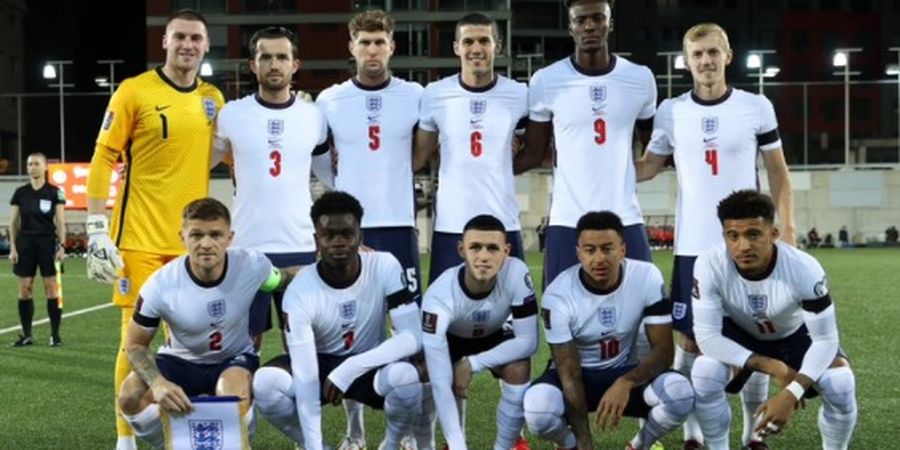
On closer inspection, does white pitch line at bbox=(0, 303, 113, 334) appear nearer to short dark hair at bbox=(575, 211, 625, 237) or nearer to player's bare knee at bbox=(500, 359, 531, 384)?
player's bare knee at bbox=(500, 359, 531, 384)

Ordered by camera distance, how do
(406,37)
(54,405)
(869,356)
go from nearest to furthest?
(54,405), (869,356), (406,37)

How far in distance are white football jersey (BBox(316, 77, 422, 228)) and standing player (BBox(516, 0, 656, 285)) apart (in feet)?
2.39

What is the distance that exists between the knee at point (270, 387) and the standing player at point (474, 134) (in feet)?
3.77

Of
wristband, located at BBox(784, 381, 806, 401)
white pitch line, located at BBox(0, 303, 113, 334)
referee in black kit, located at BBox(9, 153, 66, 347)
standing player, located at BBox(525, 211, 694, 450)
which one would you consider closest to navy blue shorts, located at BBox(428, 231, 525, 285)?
standing player, located at BBox(525, 211, 694, 450)

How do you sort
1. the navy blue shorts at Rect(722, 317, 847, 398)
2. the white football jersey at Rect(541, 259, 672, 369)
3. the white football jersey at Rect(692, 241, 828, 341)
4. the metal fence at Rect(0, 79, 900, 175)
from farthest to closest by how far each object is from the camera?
1. the metal fence at Rect(0, 79, 900, 175)
2. the navy blue shorts at Rect(722, 317, 847, 398)
3. the white football jersey at Rect(541, 259, 672, 369)
4. the white football jersey at Rect(692, 241, 828, 341)

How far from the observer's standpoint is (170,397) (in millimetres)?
4812

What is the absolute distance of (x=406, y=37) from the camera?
49594 millimetres

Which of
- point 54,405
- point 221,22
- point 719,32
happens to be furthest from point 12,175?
point 719,32

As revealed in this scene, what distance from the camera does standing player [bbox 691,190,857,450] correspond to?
518 centimetres

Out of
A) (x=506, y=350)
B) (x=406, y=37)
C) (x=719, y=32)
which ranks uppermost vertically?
(x=406, y=37)

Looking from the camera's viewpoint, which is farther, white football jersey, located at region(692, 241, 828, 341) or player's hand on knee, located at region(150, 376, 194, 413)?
white football jersey, located at region(692, 241, 828, 341)

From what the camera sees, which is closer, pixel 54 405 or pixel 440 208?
pixel 440 208

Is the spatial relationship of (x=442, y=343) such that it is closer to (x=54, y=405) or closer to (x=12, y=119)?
(x=54, y=405)

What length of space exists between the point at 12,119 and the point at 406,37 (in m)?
16.4
